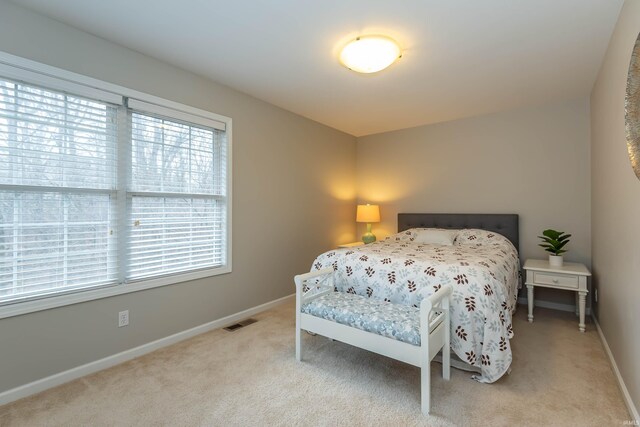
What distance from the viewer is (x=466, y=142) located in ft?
12.9

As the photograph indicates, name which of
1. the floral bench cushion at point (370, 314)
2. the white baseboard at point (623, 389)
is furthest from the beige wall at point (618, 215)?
the floral bench cushion at point (370, 314)

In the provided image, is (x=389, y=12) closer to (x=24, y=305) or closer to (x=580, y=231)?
(x=24, y=305)

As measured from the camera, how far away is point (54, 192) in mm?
1955

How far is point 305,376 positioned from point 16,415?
164cm

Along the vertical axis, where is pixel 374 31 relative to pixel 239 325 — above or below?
above

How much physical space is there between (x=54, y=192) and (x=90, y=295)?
74 centimetres

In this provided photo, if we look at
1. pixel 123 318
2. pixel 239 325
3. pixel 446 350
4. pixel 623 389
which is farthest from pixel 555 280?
pixel 123 318

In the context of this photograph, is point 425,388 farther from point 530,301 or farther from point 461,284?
point 530,301

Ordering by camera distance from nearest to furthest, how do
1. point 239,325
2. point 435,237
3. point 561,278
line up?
1. point 561,278
2. point 239,325
3. point 435,237

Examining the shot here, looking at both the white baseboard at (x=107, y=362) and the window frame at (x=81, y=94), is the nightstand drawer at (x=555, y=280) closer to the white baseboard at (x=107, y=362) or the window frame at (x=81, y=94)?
the white baseboard at (x=107, y=362)

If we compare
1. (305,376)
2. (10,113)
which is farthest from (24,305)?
(305,376)

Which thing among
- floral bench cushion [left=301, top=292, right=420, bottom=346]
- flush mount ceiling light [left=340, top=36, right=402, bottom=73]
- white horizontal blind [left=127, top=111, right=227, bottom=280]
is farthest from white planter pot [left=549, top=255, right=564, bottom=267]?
white horizontal blind [left=127, top=111, right=227, bottom=280]

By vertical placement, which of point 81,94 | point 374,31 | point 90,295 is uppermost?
point 374,31

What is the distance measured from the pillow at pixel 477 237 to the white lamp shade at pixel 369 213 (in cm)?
125
